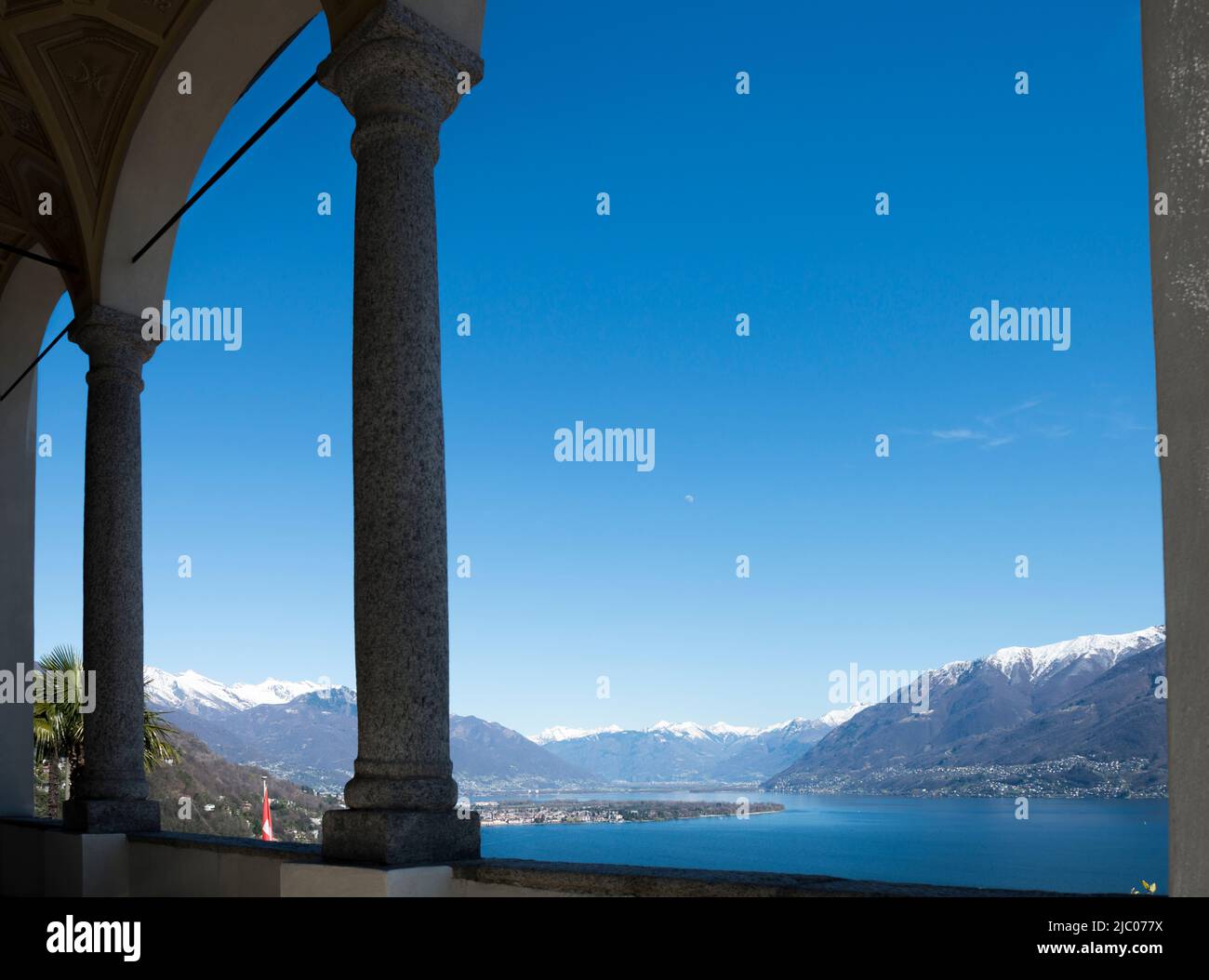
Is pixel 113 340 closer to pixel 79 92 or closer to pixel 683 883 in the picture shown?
pixel 79 92

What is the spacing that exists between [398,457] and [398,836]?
1.65m

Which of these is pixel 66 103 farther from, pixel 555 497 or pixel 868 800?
pixel 868 800

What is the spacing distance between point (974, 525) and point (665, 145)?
281ft

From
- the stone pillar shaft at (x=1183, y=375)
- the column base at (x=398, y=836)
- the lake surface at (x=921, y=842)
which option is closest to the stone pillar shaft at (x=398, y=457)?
the column base at (x=398, y=836)

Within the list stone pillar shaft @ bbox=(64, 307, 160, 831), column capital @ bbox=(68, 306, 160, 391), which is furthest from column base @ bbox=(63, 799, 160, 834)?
column capital @ bbox=(68, 306, 160, 391)

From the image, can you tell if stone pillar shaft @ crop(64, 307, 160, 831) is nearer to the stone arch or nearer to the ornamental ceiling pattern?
the stone arch

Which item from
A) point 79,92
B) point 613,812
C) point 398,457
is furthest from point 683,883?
point 613,812

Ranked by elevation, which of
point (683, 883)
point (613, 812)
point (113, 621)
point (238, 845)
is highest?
point (113, 621)

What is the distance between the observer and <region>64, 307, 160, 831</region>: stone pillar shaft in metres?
8.47

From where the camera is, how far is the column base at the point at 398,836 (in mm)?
4617

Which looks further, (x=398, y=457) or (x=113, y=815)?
(x=113, y=815)

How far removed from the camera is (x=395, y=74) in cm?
535

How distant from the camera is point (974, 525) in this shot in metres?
191

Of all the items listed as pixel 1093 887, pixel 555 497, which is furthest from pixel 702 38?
pixel 1093 887
